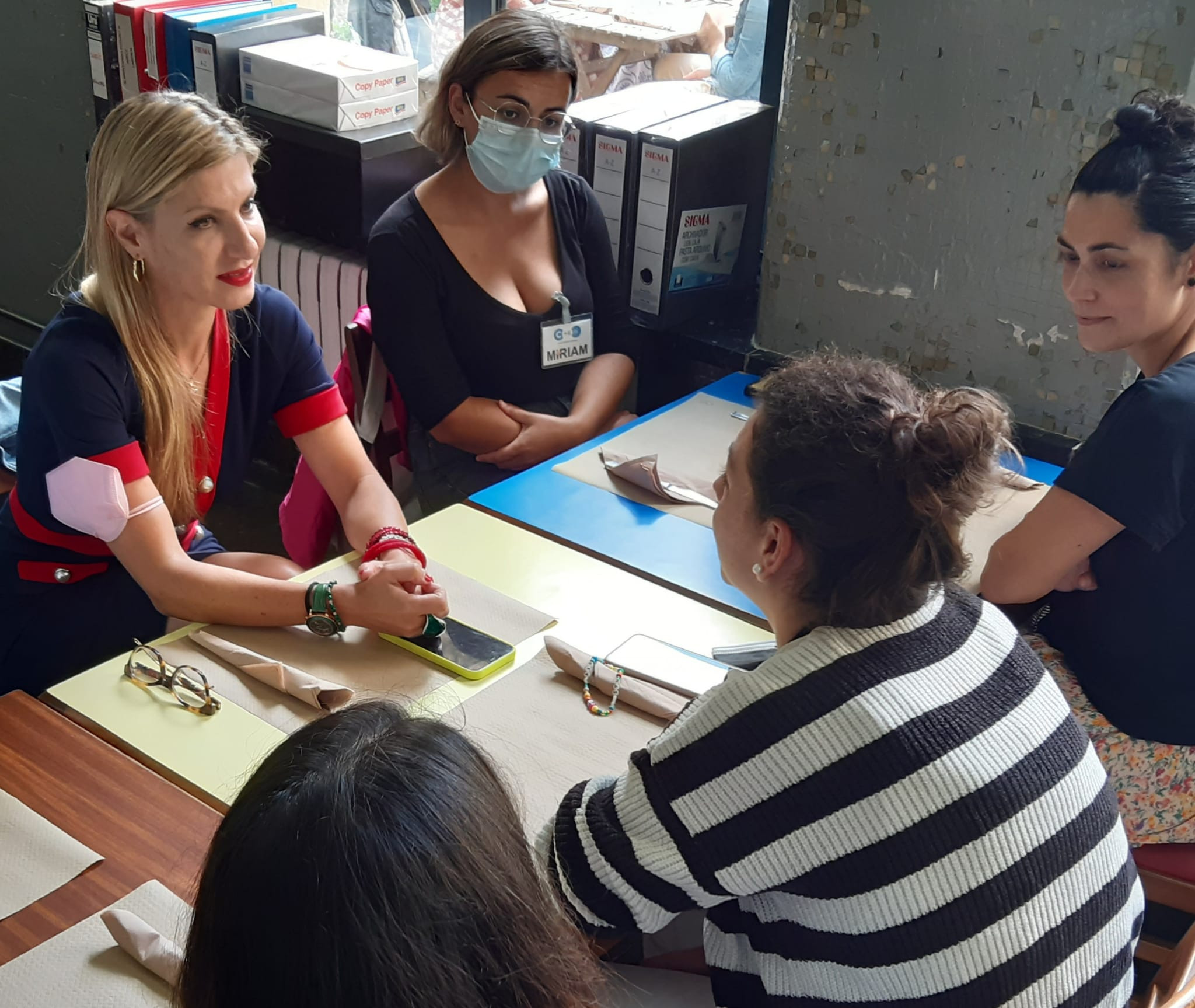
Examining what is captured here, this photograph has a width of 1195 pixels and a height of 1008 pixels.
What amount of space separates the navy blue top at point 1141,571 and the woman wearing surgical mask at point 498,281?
1081mm

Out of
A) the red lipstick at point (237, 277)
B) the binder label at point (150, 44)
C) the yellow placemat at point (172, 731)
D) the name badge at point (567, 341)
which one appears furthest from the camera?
the binder label at point (150, 44)

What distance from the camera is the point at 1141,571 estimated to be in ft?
4.47

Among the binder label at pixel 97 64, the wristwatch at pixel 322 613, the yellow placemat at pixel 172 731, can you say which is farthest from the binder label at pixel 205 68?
the yellow placemat at pixel 172 731

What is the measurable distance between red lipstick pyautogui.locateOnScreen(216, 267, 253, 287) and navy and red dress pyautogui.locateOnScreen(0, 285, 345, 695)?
0.11 meters

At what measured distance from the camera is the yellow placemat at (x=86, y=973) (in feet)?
3.02

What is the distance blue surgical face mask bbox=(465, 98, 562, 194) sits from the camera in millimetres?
2139

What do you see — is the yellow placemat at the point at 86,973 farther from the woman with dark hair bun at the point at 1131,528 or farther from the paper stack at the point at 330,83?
the paper stack at the point at 330,83

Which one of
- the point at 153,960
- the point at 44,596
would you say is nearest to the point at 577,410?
the point at 44,596

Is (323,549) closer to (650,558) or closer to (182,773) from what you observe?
(650,558)

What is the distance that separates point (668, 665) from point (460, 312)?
3.44 ft

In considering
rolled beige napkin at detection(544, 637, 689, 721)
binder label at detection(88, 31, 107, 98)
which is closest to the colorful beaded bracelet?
rolled beige napkin at detection(544, 637, 689, 721)

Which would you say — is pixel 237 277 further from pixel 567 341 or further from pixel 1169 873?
pixel 1169 873

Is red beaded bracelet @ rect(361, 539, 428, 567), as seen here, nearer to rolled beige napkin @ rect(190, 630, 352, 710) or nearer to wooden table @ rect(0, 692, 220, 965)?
rolled beige napkin @ rect(190, 630, 352, 710)

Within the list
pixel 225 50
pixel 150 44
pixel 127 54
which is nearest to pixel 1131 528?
pixel 225 50
